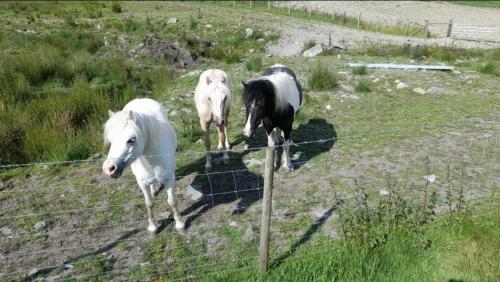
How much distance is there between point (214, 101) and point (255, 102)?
762mm

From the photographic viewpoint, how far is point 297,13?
96.0ft

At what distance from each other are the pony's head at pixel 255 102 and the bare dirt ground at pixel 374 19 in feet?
35.9

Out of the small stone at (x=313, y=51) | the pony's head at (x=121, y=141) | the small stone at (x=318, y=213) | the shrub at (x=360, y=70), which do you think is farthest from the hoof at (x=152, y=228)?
the small stone at (x=313, y=51)

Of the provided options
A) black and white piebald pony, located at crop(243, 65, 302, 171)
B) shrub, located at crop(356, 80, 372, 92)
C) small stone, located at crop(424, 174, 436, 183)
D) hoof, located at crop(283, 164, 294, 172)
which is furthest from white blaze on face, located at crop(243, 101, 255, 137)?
shrub, located at crop(356, 80, 372, 92)

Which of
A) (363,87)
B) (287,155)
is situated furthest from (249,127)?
(363,87)

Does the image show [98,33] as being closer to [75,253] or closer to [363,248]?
[75,253]

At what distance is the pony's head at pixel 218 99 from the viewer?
5.61 metres

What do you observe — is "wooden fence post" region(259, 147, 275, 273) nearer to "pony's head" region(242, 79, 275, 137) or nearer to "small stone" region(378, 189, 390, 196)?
"pony's head" region(242, 79, 275, 137)

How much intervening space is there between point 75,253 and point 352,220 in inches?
126

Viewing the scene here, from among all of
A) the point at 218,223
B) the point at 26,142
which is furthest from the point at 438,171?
the point at 26,142

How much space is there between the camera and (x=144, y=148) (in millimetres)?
4211

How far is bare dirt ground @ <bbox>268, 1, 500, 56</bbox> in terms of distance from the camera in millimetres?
18500

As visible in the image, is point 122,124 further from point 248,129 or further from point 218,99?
point 218,99

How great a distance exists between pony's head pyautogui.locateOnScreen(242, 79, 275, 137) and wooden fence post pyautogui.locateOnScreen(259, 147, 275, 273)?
168 centimetres
